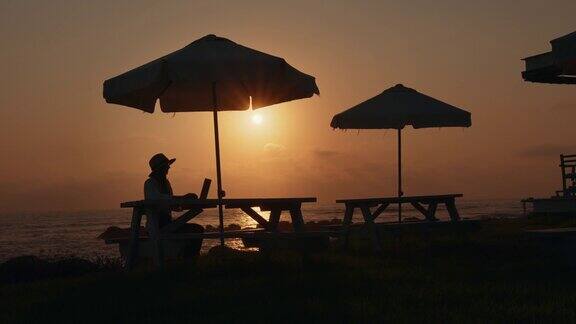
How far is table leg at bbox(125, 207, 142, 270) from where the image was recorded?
1051 centimetres

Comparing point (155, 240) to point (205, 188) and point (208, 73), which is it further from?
point (208, 73)

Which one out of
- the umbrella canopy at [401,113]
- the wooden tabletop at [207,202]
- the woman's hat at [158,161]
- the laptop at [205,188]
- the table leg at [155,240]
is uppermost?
the umbrella canopy at [401,113]

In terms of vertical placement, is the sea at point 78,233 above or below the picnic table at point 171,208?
below

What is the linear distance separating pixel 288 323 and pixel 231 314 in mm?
672

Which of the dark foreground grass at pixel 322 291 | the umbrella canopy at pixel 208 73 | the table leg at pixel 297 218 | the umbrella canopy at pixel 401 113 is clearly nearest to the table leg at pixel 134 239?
the dark foreground grass at pixel 322 291

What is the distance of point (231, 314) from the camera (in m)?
6.54

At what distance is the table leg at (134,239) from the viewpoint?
10508 mm

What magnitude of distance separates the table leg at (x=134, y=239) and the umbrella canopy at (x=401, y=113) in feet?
18.3

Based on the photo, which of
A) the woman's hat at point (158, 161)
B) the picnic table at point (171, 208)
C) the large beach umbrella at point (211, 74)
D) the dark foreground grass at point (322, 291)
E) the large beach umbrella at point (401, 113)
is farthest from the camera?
the large beach umbrella at point (401, 113)

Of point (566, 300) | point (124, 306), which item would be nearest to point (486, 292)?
point (566, 300)

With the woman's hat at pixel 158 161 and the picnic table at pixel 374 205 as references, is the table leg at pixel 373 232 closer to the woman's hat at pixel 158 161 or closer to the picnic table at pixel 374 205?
the picnic table at pixel 374 205

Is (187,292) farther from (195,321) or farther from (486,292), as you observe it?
(486,292)

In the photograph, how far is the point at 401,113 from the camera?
14.6 meters

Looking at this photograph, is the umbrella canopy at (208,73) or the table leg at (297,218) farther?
the table leg at (297,218)
